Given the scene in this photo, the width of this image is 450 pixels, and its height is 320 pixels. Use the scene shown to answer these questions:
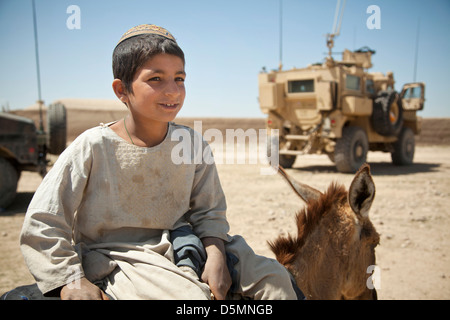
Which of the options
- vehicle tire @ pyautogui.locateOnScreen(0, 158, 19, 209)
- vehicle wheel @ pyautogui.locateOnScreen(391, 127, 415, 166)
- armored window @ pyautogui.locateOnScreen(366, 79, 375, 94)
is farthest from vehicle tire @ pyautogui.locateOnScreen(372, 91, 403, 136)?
vehicle tire @ pyautogui.locateOnScreen(0, 158, 19, 209)

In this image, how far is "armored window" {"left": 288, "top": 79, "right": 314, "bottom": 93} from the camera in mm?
11625

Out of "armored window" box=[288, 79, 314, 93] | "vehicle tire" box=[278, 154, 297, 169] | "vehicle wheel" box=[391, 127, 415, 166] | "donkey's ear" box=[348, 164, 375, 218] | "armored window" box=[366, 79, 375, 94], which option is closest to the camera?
"donkey's ear" box=[348, 164, 375, 218]

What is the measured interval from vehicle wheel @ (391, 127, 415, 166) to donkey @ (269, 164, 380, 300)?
12.4 metres

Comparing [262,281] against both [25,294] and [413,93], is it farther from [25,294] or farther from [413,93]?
[413,93]

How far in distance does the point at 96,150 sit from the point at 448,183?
10.3 m

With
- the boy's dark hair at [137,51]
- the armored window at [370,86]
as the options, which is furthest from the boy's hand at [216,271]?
the armored window at [370,86]

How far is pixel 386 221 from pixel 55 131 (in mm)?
6650

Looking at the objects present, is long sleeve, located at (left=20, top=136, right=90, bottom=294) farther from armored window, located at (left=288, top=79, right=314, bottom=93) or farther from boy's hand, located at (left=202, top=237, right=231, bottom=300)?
armored window, located at (left=288, top=79, right=314, bottom=93)

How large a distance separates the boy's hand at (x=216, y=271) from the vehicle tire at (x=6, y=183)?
6363 mm

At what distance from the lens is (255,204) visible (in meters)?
7.17

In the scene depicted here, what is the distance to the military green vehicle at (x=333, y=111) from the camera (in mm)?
10969

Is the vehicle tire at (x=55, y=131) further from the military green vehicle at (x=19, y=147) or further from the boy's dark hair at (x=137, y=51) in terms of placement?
the boy's dark hair at (x=137, y=51)
